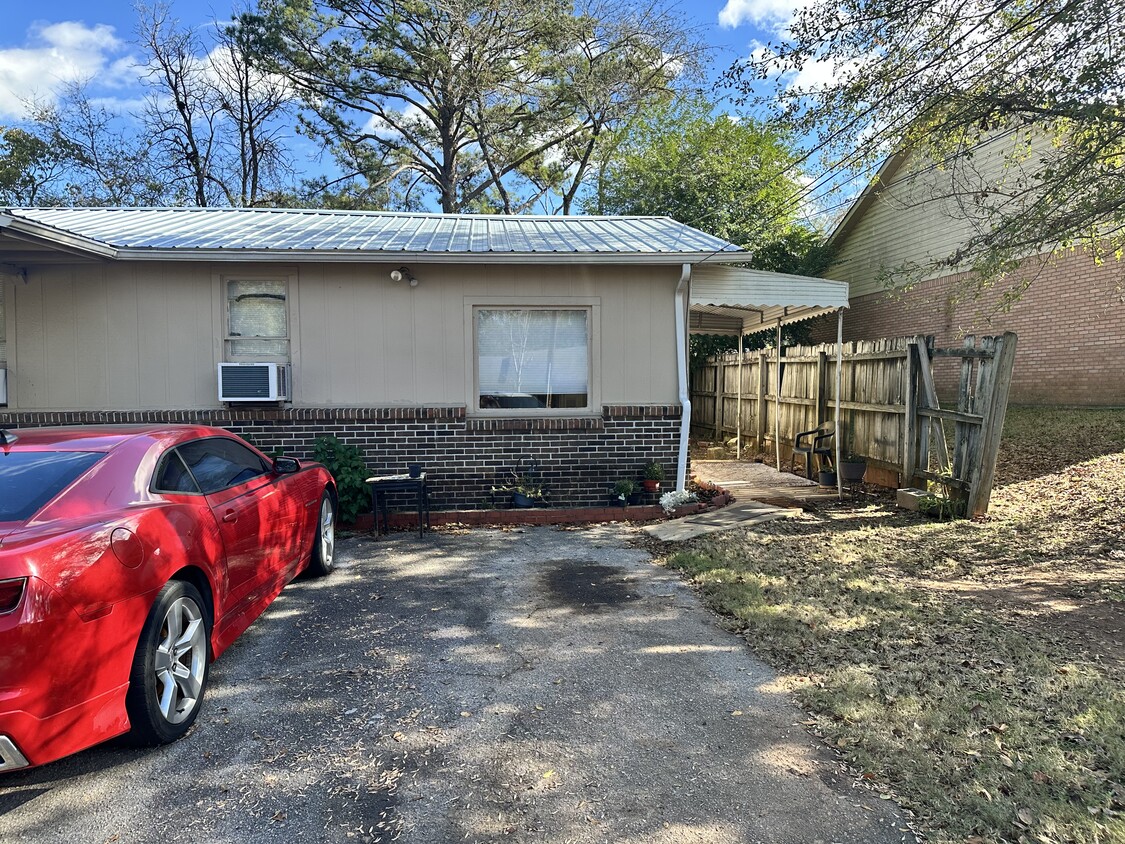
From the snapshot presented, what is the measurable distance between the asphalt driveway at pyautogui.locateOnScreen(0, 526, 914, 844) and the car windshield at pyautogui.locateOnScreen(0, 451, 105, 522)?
110 cm

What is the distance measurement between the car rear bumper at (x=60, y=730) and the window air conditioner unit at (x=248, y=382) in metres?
5.06

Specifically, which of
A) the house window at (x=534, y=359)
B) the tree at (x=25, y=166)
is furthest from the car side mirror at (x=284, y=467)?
the tree at (x=25, y=166)

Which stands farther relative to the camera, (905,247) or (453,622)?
(905,247)

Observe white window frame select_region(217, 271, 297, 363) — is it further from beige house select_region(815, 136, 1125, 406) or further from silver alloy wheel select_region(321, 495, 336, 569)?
beige house select_region(815, 136, 1125, 406)

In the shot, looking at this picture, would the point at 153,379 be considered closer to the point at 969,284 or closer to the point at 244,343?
the point at 244,343

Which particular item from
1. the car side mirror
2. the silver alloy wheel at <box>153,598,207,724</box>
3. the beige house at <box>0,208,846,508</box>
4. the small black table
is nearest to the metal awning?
the beige house at <box>0,208,846,508</box>

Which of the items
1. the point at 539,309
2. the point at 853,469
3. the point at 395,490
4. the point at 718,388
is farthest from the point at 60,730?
the point at 718,388

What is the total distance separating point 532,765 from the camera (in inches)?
114

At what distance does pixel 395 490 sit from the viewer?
7.66 meters

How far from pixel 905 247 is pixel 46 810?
18.2 meters

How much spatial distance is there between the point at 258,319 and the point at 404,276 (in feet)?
5.72

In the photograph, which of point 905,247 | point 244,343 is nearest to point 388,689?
point 244,343

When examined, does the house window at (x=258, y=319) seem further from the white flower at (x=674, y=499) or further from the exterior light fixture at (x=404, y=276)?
the white flower at (x=674, y=499)

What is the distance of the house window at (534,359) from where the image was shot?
26.1 ft
